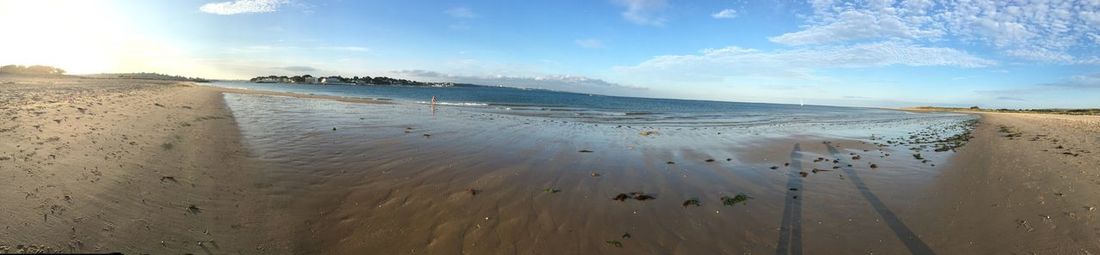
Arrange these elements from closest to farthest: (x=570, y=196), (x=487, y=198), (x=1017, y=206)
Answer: (x=487, y=198) < (x=1017, y=206) < (x=570, y=196)

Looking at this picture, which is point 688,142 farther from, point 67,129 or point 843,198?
point 67,129

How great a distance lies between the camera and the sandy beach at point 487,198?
5.82 metres

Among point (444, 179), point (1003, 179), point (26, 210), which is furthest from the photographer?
point (1003, 179)

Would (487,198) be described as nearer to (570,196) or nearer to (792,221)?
(570,196)

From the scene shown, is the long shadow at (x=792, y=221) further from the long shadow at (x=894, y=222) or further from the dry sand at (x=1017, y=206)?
the dry sand at (x=1017, y=206)

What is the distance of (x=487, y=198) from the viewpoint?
791 centimetres

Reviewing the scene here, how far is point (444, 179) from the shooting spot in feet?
30.3

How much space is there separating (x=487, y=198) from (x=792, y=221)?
203 inches

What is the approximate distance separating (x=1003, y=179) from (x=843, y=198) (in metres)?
5.41

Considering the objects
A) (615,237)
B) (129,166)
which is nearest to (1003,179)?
(615,237)

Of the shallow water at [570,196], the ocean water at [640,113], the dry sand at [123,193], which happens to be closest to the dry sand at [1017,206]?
the shallow water at [570,196]

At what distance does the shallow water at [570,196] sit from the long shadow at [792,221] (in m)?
0.03

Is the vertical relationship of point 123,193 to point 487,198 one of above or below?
above

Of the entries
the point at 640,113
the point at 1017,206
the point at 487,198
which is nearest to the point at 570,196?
the point at 487,198
